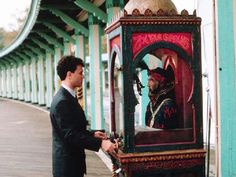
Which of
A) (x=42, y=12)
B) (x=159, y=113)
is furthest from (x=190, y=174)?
(x=42, y=12)

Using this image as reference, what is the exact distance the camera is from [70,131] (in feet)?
11.7

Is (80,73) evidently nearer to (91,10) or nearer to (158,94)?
(158,94)

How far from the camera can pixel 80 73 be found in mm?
3746

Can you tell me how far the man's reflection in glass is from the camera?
3957 mm

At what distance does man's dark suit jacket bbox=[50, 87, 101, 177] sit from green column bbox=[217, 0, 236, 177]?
59.2 inches

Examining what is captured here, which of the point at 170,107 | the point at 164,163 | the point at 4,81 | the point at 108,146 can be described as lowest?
the point at 164,163

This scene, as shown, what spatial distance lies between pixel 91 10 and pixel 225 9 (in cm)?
509

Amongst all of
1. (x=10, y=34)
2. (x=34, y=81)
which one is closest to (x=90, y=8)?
(x=34, y=81)

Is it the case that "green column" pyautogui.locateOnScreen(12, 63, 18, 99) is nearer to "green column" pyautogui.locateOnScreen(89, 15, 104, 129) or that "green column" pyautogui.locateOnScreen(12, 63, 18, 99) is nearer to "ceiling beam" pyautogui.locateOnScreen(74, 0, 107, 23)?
"green column" pyautogui.locateOnScreen(89, 15, 104, 129)

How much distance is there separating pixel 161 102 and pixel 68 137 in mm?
887

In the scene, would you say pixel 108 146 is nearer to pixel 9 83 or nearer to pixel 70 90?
pixel 70 90

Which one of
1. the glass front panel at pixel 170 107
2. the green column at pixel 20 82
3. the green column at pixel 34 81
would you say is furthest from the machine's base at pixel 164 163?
the green column at pixel 20 82

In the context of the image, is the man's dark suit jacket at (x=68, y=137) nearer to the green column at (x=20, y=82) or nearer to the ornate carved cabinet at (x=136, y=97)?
the ornate carved cabinet at (x=136, y=97)

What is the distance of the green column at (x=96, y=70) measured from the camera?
1050cm
